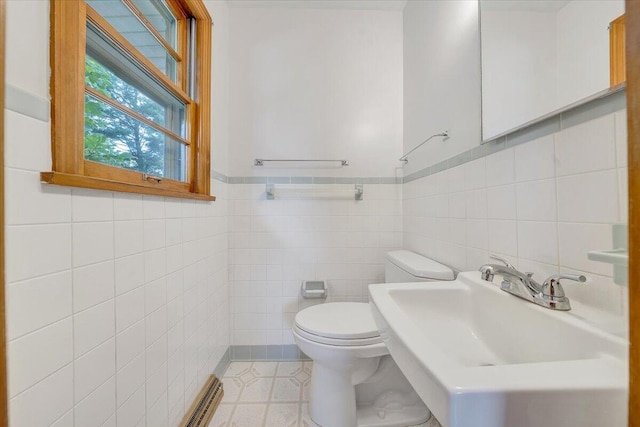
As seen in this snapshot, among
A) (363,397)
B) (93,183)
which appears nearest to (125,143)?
(93,183)

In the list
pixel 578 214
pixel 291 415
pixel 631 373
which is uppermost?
pixel 578 214

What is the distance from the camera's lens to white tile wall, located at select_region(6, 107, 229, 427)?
0.48m

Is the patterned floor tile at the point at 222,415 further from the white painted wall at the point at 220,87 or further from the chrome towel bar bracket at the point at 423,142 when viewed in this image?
the chrome towel bar bracket at the point at 423,142

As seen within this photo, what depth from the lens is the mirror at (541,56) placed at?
54 centimetres

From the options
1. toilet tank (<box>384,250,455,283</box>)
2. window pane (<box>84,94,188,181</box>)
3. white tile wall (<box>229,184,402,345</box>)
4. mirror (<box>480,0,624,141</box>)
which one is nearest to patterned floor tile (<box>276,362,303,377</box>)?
white tile wall (<box>229,184,402,345</box>)

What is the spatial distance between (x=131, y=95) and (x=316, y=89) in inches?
43.9

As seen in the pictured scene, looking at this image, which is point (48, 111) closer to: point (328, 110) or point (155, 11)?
point (155, 11)

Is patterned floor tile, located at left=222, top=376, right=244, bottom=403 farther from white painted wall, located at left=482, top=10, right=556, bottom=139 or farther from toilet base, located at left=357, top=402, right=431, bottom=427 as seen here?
white painted wall, located at left=482, top=10, right=556, bottom=139

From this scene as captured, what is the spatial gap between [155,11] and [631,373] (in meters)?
1.70

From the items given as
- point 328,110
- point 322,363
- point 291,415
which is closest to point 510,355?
point 322,363

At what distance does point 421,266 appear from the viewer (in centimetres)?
115

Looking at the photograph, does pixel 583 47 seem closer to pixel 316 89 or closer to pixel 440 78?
pixel 440 78

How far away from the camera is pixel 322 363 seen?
1.11 metres

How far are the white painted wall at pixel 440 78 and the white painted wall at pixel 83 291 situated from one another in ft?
4.17
